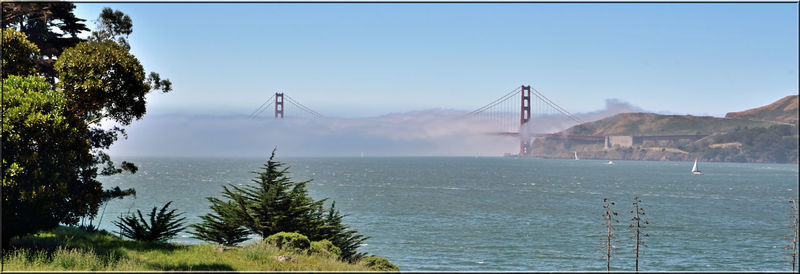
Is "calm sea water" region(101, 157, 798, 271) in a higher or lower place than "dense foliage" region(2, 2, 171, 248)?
lower

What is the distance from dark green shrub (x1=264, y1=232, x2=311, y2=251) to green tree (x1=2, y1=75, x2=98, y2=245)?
871 centimetres

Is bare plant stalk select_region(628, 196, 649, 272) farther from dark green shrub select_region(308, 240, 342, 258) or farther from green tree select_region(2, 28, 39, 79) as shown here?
green tree select_region(2, 28, 39, 79)

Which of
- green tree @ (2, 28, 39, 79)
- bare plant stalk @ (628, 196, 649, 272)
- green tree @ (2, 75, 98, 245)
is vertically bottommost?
bare plant stalk @ (628, 196, 649, 272)

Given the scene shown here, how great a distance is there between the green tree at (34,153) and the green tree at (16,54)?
115 inches

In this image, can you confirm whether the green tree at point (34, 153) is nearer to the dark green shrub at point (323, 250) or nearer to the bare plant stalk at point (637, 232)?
the dark green shrub at point (323, 250)

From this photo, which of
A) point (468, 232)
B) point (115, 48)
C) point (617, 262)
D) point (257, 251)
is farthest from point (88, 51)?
point (468, 232)

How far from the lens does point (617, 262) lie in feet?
158

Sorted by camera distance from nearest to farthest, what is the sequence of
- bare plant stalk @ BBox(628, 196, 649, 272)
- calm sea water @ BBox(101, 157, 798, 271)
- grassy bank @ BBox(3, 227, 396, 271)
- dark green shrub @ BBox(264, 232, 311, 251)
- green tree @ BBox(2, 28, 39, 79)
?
grassy bank @ BBox(3, 227, 396, 271) < green tree @ BBox(2, 28, 39, 79) < dark green shrub @ BBox(264, 232, 311, 251) < bare plant stalk @ BBox(628, 196, 649, 272) < calm sea water @ BBox(101, 157, 798, 271)

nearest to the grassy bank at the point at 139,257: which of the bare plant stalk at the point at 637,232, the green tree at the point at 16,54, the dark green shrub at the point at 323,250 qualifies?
the dark green shrub at the point at 323,250

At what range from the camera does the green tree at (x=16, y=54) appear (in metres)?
25.5

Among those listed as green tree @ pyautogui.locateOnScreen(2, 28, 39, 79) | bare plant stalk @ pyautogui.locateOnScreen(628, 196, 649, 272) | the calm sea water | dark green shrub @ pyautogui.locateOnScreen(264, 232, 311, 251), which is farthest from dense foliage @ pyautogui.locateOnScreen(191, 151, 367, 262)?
bare plant stalk @ pyautogui.locateOnScreen(628, 196, 649, 272)

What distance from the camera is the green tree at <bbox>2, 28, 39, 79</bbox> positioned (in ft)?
83.5

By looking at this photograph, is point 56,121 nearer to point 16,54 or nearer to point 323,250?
point 16,54

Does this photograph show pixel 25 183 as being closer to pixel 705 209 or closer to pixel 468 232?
pixel 468 232
